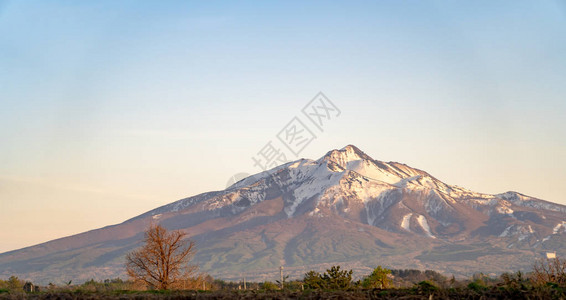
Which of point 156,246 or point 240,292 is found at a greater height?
point 156,246

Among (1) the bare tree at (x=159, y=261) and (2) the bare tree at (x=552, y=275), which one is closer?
(2) the bare tree at (x=552, y=275)

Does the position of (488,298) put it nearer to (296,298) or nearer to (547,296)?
(547,296)

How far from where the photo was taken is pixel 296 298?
17391 millimetres

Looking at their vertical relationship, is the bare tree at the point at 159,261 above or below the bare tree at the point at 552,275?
above

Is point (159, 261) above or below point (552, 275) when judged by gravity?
above

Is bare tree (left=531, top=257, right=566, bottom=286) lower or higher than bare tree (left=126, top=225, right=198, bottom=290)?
lower

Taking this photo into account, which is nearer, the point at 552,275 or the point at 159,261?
the point at 552,275

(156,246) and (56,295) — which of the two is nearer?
(56,295)

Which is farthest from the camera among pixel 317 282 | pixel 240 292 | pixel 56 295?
pixel 317 282

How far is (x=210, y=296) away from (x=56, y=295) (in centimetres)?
566

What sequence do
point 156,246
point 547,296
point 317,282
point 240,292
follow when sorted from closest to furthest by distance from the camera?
point 547,296 < point 240,292 < point 317,282 < point 156,246

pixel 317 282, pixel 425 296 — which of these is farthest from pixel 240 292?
pixel 317 282

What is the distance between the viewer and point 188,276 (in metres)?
66.4

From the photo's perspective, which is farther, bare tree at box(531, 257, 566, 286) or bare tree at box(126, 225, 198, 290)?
bare tree at box(126, 225, 198, 290)
